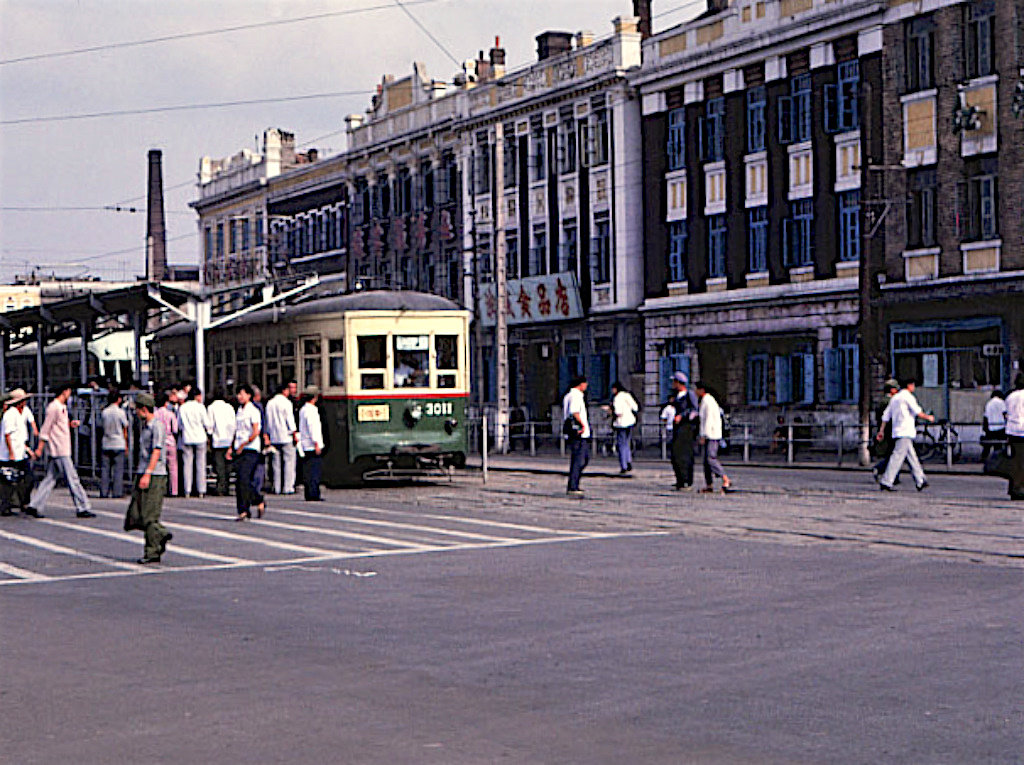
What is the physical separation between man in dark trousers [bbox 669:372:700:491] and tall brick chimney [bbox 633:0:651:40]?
29.3 metres

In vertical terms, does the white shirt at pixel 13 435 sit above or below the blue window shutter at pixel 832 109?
below

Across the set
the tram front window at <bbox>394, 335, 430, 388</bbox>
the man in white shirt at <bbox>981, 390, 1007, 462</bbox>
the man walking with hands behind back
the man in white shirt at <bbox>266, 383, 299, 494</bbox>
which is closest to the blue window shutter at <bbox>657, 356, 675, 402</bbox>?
the man in white shirt at <bbox>981, 390, 1007, 462</bbox>

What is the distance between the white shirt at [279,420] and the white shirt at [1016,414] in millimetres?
10189

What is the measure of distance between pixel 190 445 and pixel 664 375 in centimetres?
2523

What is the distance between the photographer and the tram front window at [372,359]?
28.3 metres

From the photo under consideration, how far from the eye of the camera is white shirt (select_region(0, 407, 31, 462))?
74.7 feet

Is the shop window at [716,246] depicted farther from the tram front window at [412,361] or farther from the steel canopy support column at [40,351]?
the tram front window at [412,361]

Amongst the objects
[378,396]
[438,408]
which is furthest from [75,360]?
[438,408]

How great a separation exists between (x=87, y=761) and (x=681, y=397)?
1965cm

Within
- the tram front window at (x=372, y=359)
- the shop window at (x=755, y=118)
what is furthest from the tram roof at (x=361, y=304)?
the shop window at (x=755, y=118)

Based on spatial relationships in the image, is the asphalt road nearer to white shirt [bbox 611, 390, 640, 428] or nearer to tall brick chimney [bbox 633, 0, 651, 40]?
white shirt [bbox 611, 390, 640, 428]

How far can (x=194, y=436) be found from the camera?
1034 inches

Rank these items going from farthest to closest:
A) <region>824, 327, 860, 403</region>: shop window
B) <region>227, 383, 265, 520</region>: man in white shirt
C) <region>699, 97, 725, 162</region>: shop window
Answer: <region>699, 97, 725, 162</region>: shop window, <region>824, 327, 860, 403</region>: shop window, <region>227, 383, 265, 520</region>: man in white shirt

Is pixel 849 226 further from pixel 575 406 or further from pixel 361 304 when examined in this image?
pixel 575 406
